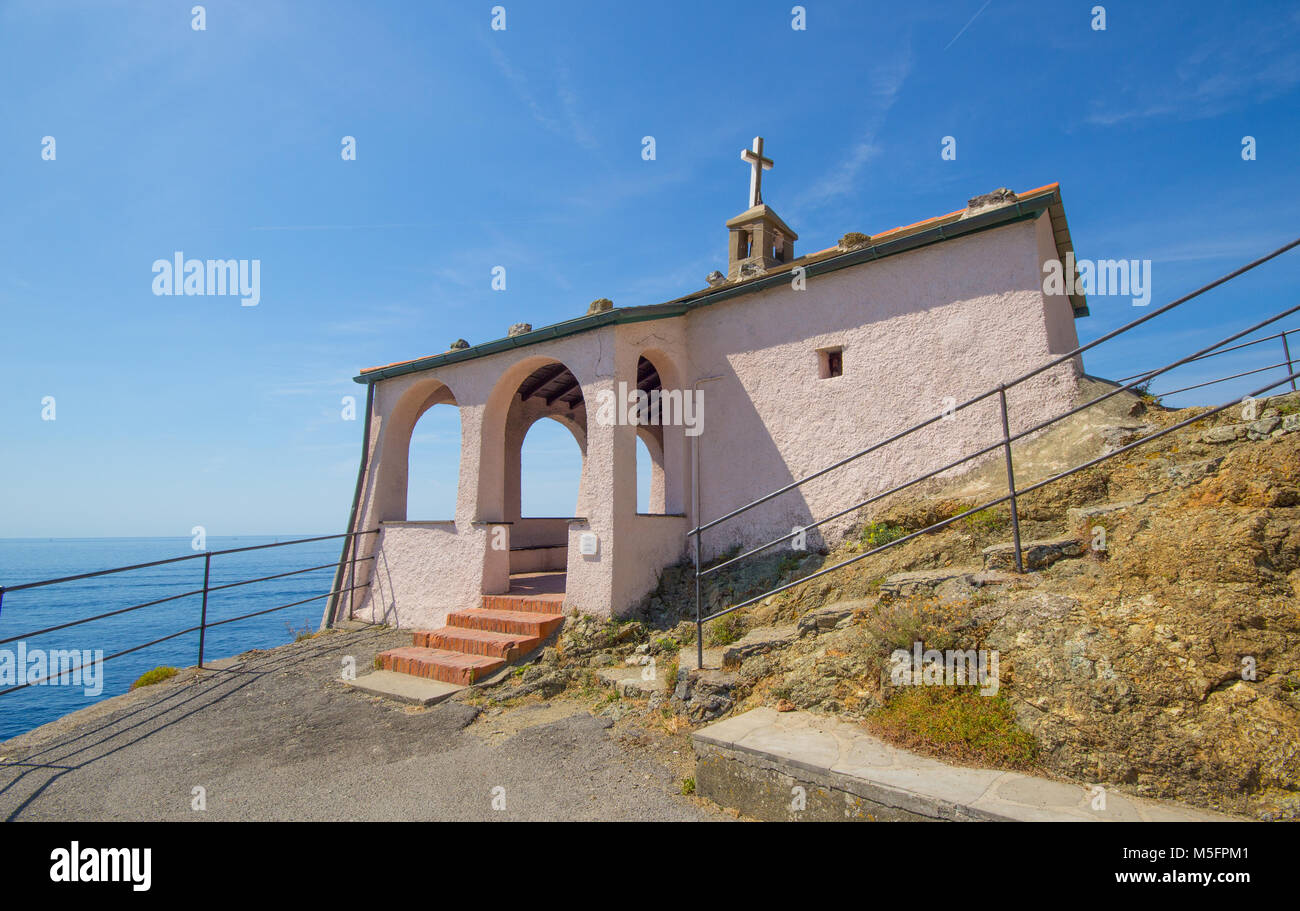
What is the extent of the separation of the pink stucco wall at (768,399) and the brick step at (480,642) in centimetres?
75

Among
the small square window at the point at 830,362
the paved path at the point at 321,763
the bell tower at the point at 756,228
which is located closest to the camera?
the paved path at the point at 321,763

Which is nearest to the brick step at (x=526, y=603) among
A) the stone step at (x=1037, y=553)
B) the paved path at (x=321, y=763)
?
the paved path at (x=321, y=763)

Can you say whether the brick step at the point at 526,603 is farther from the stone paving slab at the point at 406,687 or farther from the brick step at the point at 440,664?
the stone paving slab at the point at 406,687

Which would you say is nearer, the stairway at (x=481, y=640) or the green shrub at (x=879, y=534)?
the green shrub at (x=879, y=534)

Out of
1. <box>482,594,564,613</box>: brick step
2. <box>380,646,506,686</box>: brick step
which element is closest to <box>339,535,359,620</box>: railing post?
<box>380,646,506,686</box>: brick step

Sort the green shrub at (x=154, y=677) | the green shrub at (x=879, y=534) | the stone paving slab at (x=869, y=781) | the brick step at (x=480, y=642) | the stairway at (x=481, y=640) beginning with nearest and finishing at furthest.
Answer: the stone paving slab at (x=869, y=781) → the green shrub at (x=879, y=534) → the stairway at (x=481, y=640) → the brick step at (x=480, y=642) → the green shrub at (x=154, y=677)

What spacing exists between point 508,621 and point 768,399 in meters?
4.51

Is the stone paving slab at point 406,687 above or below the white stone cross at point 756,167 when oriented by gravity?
below

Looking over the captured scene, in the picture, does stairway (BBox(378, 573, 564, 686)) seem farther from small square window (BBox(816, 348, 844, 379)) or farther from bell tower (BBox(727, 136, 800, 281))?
bell tower (BBox(727, 136, 800, 281))

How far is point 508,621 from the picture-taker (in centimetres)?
756

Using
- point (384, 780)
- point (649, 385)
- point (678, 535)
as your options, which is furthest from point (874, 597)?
point (649, 385)

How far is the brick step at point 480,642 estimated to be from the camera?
705 cm

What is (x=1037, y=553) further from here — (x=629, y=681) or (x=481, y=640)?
(x=481, y=640)
